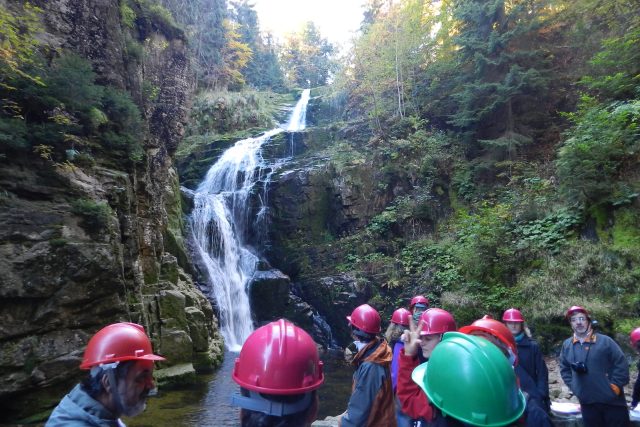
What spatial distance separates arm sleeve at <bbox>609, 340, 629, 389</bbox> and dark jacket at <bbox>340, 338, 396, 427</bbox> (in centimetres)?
271

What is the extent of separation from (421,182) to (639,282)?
10.1 metres

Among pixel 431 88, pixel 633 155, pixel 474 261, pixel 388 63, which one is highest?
pixel 388 63

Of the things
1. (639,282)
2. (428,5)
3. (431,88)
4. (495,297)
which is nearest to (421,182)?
(431,88)

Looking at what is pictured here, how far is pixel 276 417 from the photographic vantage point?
169 centimetres

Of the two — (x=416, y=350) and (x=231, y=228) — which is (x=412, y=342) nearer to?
(x=416, y=350)

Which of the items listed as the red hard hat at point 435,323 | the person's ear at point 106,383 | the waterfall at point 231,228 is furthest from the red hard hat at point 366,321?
the waterfall at point 231,228

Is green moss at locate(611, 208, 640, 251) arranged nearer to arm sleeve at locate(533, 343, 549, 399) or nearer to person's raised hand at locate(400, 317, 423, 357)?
arm sleeve at locate(533, 343, 549, 399)

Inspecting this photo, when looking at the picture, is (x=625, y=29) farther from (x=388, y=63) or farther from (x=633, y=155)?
(x=388, y=63)

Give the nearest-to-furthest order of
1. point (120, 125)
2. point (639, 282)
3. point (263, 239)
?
point (639, 282) < point (120, 125) < point (263, 239)

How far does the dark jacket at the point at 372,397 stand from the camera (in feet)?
9.27

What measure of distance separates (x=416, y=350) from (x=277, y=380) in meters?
1.74

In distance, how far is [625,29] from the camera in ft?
38.1

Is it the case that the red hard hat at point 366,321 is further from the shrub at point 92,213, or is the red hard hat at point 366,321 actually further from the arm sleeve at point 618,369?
the shrub at point 92,213

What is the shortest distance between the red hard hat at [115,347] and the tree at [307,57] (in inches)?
1697
